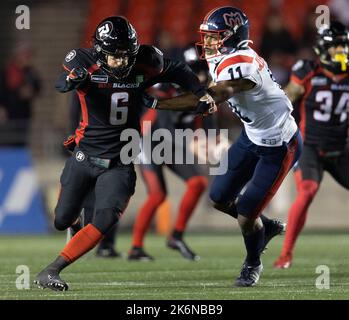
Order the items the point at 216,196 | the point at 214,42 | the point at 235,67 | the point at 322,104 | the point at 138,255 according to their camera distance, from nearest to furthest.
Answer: the point at 235,67
the point at 214,42
the point at 216,196
the point at 322,104
the point at 138,255

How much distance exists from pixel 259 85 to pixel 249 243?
1.07 meters

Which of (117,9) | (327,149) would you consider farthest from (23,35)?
(327,149)

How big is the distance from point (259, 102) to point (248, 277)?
1153 mm

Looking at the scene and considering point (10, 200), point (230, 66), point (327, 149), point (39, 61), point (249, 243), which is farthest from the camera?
point (39, 61)

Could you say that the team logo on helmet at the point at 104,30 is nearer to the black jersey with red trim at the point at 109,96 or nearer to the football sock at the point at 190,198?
the black jersey with red trim at the point at 109,96

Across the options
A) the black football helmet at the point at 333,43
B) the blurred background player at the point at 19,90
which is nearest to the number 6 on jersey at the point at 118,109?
the black football helmet at the point at 333,43

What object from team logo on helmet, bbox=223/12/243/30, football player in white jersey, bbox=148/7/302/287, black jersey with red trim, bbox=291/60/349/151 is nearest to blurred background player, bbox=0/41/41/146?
black jersey with red trim, bbox=291/60/349/151

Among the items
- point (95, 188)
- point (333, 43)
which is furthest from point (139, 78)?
point (333, 43)

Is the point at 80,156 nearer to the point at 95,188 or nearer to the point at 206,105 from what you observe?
the point at 95,188

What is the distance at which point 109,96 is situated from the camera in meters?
6.82

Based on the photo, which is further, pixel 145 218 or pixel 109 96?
pixel 145 218

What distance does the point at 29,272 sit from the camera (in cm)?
796

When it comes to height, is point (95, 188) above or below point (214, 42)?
below

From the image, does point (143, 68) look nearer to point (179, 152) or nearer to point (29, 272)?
point (29, 272)
